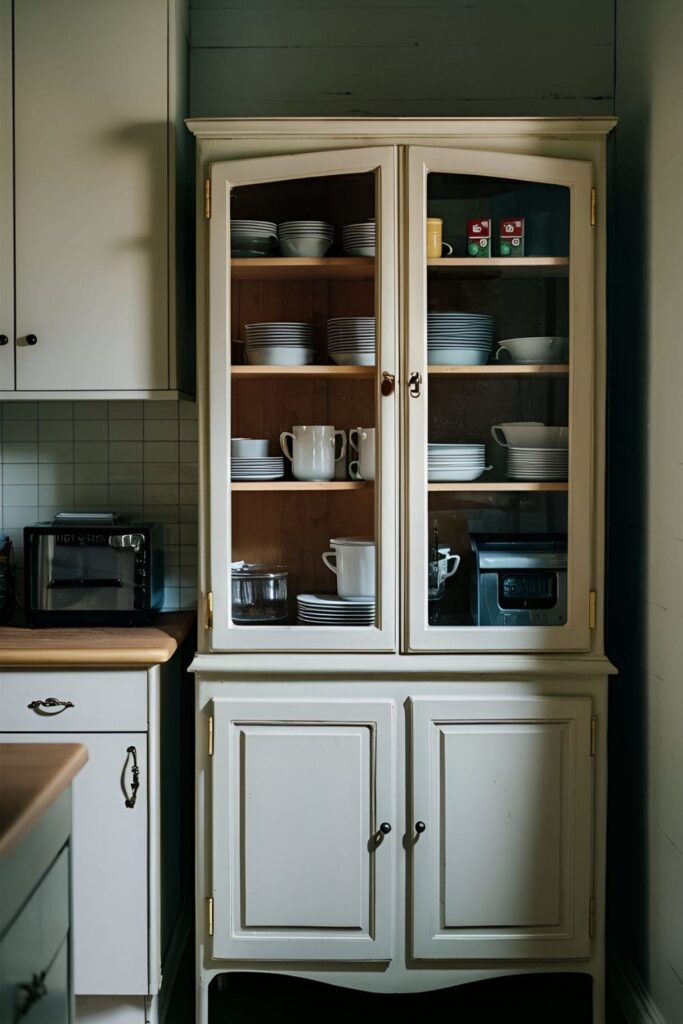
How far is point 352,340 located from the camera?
223 cm

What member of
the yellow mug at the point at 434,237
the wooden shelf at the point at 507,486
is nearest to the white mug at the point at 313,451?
the wooden shelf at the point at 507,486

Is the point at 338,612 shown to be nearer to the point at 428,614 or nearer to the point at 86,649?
the point at 428,614

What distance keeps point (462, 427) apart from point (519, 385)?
0.53 ft

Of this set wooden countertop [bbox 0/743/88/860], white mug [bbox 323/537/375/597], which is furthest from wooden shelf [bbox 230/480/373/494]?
wooden countertop [bbox 0/743/88/860]

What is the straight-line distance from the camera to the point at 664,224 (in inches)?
83.8

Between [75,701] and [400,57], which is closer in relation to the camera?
[75,701]

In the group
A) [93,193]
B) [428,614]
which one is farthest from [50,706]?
[93,193]

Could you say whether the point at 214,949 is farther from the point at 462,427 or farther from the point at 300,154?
the point at 300,154

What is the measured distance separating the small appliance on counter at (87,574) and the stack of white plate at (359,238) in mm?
839

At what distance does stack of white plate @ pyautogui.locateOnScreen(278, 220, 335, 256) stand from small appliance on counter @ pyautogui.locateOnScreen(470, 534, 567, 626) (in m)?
0.75

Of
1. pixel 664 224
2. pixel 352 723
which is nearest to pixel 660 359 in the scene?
pixel 664 224

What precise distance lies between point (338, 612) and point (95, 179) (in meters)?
1.17

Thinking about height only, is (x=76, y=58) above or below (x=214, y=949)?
above

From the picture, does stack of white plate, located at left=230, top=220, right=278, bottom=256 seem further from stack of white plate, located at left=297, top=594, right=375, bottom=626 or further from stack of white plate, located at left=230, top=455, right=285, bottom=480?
stack of white plate, located at left=297, top=594, right=375, bottom=626
